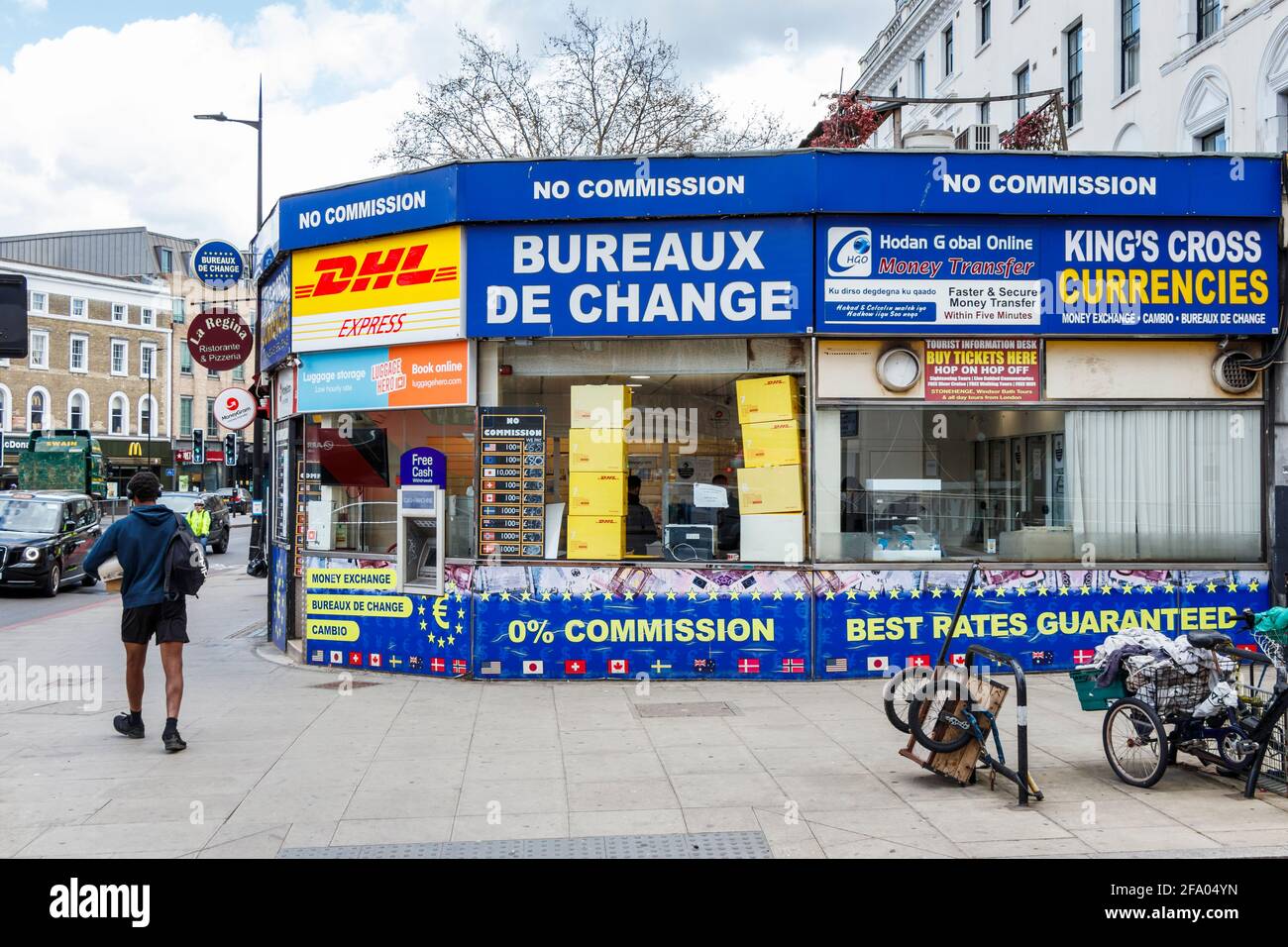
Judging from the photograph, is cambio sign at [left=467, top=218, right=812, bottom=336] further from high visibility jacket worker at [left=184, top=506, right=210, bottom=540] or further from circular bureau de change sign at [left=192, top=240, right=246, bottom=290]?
high visibility jacket worker at [left=184, top=506, right=210, bottom=540]

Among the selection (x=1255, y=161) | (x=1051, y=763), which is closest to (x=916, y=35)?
(x=1255, y=161)

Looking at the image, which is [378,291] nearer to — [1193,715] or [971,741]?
[971,741]

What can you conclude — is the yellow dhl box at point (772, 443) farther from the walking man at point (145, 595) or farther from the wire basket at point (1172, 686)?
the walking man at point (145, 595)

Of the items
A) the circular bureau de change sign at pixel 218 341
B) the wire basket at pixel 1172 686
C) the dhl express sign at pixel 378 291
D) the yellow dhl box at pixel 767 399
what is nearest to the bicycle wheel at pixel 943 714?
the wire basket at pixel 1172 686

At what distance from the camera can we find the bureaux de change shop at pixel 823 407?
10.6 m

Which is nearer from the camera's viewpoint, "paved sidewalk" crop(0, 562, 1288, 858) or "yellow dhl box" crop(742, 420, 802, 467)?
"paved sidewalk" crop(0, 562, 1288, 858)

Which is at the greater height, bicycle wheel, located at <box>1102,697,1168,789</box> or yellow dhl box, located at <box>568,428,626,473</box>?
yellow dhl box, located at <box>568,428,626,473</box>

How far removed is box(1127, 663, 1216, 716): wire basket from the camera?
684cm

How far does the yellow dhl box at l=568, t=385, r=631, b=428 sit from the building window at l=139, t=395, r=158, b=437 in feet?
210

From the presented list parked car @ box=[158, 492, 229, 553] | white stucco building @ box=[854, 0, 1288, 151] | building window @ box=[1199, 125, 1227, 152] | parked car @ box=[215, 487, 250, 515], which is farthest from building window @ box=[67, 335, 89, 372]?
building window @ box=[1199, 125, 1227, 152]

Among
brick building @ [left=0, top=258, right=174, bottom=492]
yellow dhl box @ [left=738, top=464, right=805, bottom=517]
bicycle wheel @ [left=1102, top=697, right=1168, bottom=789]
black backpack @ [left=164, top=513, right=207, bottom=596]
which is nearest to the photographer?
bicycle wheel @ [left=1102, top=697, right=1168, bottom=789]

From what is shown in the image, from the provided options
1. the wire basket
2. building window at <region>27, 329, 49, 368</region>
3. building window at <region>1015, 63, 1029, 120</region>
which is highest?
building window at <region>1015, 63, 1029, 120</region>

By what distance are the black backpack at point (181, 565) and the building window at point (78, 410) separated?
63.0 metres

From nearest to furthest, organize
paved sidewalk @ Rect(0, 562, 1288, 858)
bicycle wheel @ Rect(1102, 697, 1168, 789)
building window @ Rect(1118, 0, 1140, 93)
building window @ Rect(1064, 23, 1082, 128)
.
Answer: paved sidewalk @ Rect(0, 562, 1288, 858) → bicycle wheel @ Rect(1102, 697, 1168, 789) → building window @ Rect(1118, 0, 1140, 93) → building window @ Rect(1064, 23, 1082, 128)
